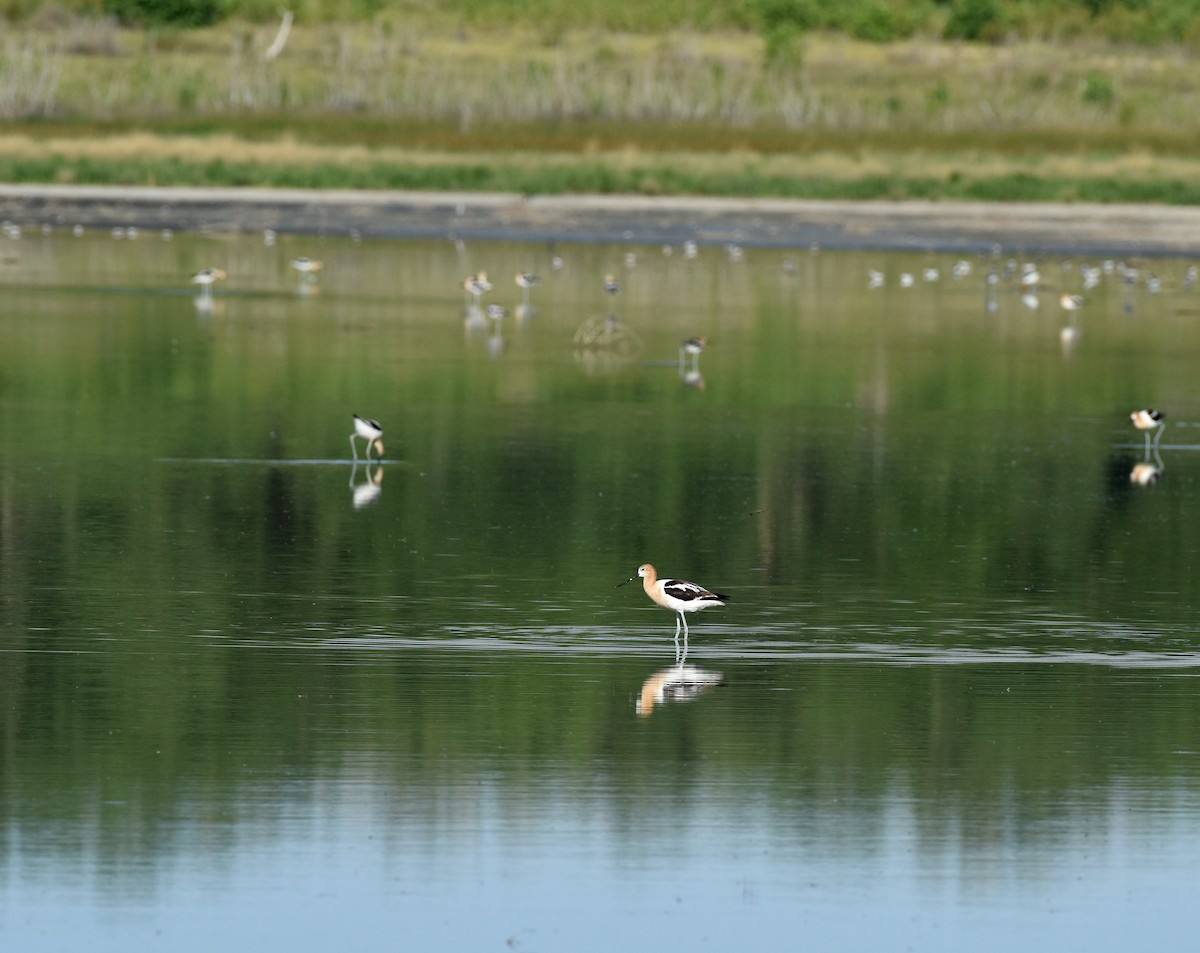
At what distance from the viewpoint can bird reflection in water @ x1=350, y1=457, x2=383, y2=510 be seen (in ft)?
63.1

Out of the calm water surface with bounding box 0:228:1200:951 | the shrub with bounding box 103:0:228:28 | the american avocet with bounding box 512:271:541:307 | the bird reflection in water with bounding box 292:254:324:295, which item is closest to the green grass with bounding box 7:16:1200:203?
the shrub with bounding box 103:0:228:28

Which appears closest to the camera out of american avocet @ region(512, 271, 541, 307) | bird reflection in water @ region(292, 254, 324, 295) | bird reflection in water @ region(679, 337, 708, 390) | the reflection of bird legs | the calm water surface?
the calm water surface

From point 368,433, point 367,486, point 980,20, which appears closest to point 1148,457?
point 368,433

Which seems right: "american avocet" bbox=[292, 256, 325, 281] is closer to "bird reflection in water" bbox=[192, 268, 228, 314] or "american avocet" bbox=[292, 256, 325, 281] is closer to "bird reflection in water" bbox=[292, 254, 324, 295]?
"bird reflection in water" bbox=[292, 254, 324, 295]

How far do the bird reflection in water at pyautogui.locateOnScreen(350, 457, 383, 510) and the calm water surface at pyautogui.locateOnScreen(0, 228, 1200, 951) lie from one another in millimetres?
61

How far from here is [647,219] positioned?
174ft

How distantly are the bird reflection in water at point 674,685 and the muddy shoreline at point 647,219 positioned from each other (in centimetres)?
3825

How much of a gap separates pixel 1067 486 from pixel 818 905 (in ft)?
39.5

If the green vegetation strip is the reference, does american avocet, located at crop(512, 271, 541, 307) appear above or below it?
below

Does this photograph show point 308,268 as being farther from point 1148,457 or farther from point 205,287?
point 1148,457

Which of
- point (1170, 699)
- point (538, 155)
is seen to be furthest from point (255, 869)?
point (538, 155)

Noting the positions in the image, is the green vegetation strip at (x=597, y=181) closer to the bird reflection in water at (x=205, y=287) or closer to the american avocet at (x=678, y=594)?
the bird reflection in water at (x=205, y=287)

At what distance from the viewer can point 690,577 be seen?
1620cm

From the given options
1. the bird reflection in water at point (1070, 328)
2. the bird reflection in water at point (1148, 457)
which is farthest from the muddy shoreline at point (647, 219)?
the bird reflection in water at point (1148, 457)
